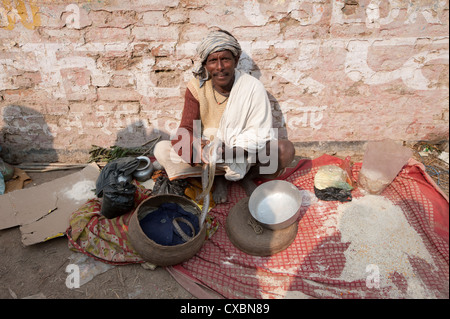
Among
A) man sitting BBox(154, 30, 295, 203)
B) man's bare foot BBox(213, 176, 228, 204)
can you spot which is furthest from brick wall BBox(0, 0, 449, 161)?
man's bare foot BBox(213, 176, 228, 204)

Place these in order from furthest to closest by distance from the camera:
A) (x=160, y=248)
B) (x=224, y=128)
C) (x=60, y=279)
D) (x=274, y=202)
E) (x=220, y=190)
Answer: (x=220, y=190)
(x=224, y=128)
(x=274, y=202)
(x=60, y=279)
(x=160, y=248)

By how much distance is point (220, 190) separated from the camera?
3.00 m

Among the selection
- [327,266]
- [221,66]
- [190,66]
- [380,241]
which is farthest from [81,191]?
[380,241]

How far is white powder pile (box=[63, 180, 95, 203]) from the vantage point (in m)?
2.95

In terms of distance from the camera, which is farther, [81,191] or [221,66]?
[81,191]

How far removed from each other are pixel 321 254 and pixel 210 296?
38.0 inches

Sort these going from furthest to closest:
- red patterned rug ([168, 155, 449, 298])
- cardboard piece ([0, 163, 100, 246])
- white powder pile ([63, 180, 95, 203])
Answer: white powder pile ([63, 180, 95, 203])
cardboard piece ([0, 163, 100, 246])
red patterned rug ([168, 155, 449, 298])

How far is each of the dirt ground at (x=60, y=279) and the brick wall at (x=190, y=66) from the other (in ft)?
4.83

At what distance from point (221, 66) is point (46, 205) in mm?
2148

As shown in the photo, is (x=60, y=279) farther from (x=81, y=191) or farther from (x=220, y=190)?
(x=220, y=190)

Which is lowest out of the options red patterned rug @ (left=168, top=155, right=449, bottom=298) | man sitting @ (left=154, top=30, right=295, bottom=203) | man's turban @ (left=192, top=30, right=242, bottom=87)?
red patterned rug @ (left=168, top=155, right=449, bottom=298)

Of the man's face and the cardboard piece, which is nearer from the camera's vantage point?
the man's face

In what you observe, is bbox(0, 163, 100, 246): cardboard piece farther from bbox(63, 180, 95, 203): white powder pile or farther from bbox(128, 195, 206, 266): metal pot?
bbox(128, 195, 206, 266): metal pot

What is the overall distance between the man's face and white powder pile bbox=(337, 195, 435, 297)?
64.4 inches
